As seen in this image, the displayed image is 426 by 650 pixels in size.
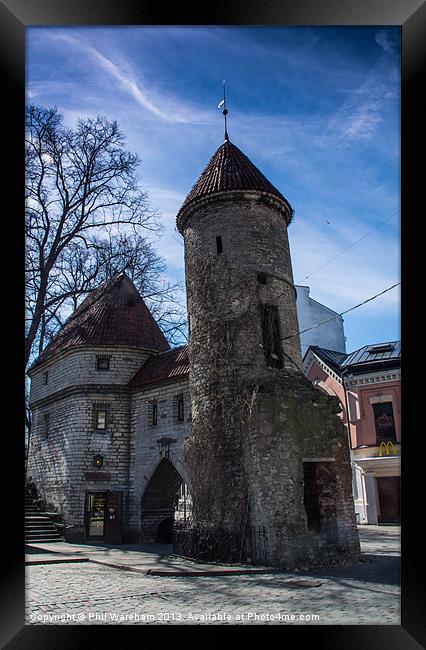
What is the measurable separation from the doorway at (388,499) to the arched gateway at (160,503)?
5.26m

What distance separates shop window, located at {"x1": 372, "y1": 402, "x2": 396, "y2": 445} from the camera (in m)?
14.9

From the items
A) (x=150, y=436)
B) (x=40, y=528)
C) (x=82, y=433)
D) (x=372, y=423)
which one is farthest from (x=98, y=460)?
(x=372, y=423)

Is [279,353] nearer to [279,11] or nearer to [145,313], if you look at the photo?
[279,11]

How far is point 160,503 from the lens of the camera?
15.0 metres

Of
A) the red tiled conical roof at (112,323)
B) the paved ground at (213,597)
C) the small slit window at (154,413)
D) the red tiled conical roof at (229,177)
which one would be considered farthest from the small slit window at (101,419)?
the red tiled conical roof at (229,177)

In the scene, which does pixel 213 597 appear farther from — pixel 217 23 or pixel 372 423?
pixel 372 423

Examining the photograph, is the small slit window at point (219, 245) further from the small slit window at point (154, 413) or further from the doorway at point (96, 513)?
the doorway at point (96, 513)

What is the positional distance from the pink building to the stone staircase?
8.23 meters

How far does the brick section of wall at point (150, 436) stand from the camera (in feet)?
46.5

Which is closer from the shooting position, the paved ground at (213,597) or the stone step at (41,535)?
the paved ground at (213,597)

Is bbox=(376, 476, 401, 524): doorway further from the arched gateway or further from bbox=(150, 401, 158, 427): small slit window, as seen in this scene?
bbox=(150, 401, 158, 427): small slit window

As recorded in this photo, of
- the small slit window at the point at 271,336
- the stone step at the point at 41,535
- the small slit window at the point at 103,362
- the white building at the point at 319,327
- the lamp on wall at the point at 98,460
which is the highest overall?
the white building at the point at 319,327

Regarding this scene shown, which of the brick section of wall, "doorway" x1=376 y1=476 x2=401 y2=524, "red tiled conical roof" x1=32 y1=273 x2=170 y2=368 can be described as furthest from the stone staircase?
"doorway" x1=376 y1=476 x2=401 y2=524
